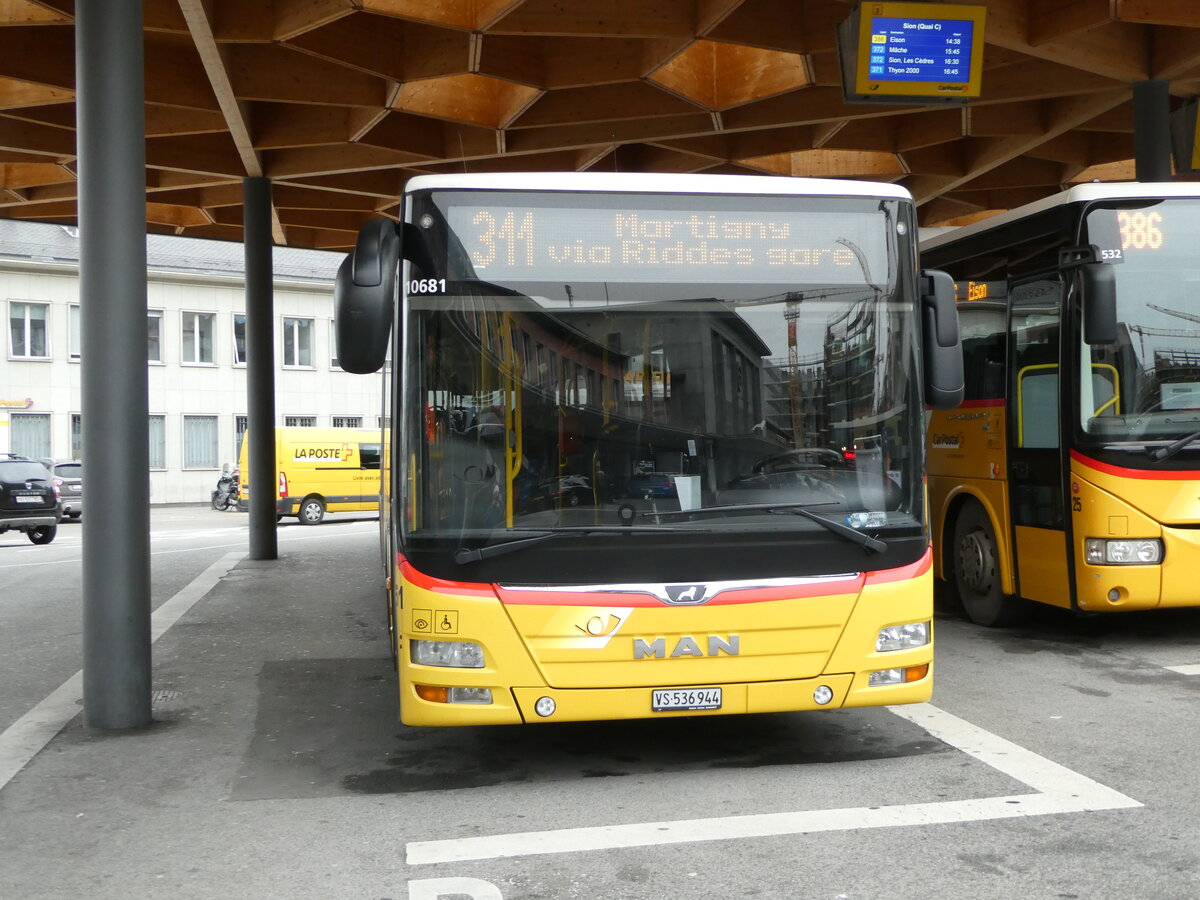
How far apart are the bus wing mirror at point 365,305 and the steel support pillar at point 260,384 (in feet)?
42.8

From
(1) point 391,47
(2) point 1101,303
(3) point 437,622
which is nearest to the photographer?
(3) point 437,622

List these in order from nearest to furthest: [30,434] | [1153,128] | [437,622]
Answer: [437,622] → [1153,128] → [30,434]

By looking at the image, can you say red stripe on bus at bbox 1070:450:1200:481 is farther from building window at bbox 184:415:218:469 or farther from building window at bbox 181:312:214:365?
building window at bbox 181:312:214:365

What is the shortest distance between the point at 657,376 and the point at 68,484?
33.3 m

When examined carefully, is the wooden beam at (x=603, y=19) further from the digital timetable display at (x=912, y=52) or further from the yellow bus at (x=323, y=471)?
the yellow bus at (x=323, y=471)

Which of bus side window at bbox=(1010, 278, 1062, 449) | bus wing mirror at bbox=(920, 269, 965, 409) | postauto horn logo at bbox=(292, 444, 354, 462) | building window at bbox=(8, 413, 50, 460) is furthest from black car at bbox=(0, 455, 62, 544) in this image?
bus wing mirror at bbox=(920, 269, 965, 409)

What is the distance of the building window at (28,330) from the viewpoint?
42.1 m

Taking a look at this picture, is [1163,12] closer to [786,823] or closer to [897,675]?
[897,675]

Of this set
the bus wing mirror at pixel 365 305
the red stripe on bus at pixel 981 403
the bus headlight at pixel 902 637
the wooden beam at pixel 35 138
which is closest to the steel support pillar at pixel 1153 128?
the red stripe on bus at pixel 981 403

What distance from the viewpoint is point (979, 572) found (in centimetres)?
1041

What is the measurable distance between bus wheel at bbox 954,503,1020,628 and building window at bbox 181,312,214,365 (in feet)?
125

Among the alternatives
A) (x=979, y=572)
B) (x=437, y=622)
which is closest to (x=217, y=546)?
(x=979, y=572)

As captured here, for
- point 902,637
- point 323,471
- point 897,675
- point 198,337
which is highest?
point 198,337

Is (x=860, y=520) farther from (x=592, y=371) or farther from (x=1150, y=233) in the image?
(x=1150, y=233)
